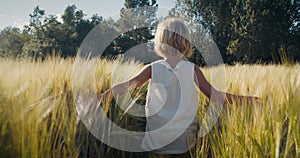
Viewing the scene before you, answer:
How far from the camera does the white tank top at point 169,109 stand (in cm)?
177

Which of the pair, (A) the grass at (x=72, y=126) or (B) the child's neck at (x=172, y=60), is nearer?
(A) the grass at (x=72, y=126)

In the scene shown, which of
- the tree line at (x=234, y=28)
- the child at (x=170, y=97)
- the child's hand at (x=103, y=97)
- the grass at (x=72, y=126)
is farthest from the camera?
the tree line at (x=234, y=28)

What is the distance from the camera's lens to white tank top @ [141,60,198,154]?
1.77 m

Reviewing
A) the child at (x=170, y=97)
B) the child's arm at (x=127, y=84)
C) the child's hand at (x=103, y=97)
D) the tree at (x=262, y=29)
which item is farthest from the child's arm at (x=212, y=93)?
the tree at (x=262, y=29)

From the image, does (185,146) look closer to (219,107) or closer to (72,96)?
(219,107)

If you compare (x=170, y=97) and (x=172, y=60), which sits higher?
(x=172, y=60)

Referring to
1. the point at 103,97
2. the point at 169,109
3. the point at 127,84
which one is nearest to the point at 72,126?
the point at 103,97

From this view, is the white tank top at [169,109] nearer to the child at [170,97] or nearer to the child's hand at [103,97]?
the child at [170,97]

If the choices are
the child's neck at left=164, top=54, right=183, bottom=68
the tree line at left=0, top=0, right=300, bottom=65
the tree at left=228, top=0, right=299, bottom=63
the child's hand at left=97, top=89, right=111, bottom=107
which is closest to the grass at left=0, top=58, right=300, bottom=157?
the child's hand at left=97, top=89, right=111, bottom=107

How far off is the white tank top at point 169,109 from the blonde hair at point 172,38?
0.27 ft

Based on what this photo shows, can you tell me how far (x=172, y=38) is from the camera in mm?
1771

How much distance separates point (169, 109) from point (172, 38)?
1.41 feet

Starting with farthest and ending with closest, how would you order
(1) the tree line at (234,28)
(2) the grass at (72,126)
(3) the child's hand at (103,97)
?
(1) the tree line at (234,28), (3) the child's hand at (103,97), (2) the grass at (72,126)

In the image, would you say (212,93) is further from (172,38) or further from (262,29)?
(262,29)
